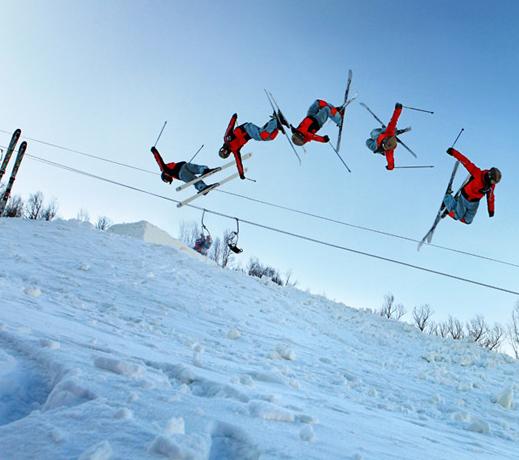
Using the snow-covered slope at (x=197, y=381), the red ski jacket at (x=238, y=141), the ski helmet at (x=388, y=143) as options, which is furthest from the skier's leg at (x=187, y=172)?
the ski helmet at (x=388, y=143)

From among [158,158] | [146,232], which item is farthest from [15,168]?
[146,232]

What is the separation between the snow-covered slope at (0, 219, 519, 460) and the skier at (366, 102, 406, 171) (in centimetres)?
498

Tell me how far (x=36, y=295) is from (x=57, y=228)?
11.7 meters

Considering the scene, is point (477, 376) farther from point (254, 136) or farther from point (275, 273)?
point (275, 273)

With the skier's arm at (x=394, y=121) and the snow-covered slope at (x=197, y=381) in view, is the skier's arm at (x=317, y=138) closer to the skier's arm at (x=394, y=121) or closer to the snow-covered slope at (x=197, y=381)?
the skier's arm at (x=394, y=121)

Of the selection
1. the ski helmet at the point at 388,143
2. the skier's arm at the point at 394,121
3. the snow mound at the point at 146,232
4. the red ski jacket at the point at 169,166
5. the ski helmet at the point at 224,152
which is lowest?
the snow mound at the point at 146,232

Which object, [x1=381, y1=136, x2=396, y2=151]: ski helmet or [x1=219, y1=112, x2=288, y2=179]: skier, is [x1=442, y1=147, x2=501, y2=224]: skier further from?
[x1=219, y1=112, x2=288, y2=179]: skier

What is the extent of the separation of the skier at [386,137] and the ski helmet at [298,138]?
163cm

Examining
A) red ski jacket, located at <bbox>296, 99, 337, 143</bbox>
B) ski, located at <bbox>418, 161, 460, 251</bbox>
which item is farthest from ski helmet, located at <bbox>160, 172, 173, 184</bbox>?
ski, located at <bbox>418, 161, 460, 251</bbox>

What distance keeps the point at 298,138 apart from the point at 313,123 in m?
0.48

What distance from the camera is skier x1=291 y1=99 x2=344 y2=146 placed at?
8.48m

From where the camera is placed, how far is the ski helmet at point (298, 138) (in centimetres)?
850

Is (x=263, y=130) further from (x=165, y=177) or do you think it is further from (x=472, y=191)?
(x=472, y=191)

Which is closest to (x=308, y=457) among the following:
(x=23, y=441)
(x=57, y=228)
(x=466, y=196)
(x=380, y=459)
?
(x=380, y=459)
